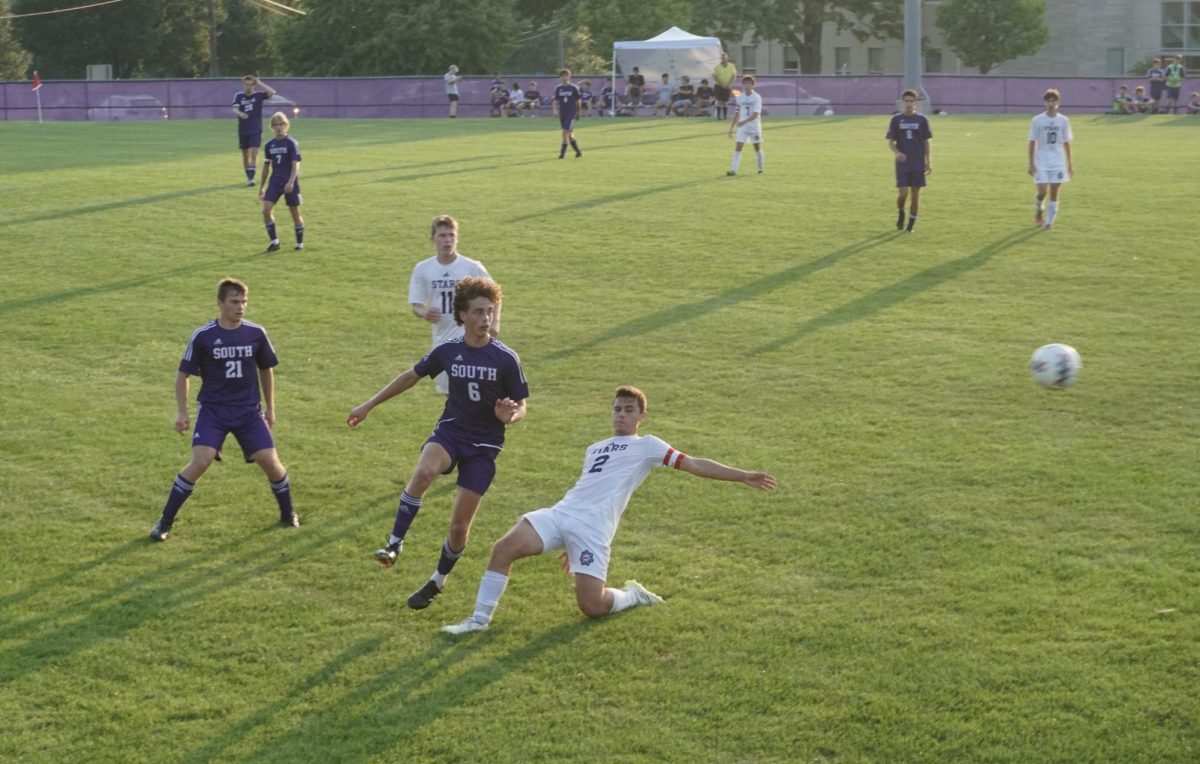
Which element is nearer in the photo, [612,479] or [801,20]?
[612,479]

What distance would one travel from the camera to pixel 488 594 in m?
8.27

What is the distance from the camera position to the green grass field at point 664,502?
7.25 metres

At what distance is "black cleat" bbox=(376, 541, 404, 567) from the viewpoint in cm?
886

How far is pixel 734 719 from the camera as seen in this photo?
7160mm

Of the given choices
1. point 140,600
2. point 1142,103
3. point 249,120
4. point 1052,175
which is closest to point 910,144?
point 1052,175

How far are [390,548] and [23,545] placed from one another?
304cm

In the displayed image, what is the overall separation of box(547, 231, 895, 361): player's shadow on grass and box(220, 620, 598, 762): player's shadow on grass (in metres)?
7.82

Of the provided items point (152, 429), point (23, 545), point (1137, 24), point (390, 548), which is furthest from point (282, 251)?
point (1137, 24)

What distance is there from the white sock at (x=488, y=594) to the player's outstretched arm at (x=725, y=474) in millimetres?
1335

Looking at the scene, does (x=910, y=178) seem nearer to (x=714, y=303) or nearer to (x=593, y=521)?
(x=714, y=303)

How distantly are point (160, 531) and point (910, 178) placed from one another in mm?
15559

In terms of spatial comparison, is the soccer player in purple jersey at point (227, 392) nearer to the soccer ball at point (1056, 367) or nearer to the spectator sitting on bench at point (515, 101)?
the soccer ball at point (1056, 367)

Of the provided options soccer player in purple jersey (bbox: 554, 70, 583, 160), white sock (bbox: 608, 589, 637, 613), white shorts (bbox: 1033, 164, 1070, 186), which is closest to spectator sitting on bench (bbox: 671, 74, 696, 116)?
soccer player in purple jersey (bbox: 554, 70, 583, 160)

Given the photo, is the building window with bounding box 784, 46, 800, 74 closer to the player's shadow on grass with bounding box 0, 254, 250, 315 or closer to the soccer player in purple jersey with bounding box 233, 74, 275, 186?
the soccer player in purple jersey with bounding box 233, 74, 275, 186
